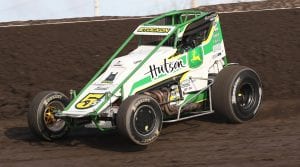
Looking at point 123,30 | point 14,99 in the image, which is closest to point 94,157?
point 14,99

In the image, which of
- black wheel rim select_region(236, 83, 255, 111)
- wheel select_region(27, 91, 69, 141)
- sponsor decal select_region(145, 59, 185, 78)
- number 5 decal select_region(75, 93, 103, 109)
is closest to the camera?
number 5 decal select_region(75, 93, 103, 109)

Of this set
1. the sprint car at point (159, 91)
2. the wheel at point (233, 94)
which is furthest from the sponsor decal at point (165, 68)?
the wheel at point (233, 94)

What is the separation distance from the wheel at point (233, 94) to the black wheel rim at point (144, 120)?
1382mm

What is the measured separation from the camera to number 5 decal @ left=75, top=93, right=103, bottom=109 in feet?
26.4

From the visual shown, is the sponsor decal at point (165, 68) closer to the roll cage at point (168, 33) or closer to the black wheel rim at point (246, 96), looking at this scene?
the roll cage at point (168, 33)

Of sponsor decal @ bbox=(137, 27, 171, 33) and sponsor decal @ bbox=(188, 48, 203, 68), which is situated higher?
sponsor decal @ bbox=(137, 27, 171, 33)

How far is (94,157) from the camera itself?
7.67 m

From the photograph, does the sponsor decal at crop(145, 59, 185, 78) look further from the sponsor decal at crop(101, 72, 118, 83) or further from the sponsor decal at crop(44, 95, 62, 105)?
the sponsor decal at crop(44, 95, 62, 105)

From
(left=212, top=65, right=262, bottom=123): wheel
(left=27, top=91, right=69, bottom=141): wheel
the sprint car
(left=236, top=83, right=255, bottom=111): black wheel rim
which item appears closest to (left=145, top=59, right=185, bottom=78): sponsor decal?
the sprint car

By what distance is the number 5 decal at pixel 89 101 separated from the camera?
805 centimetres

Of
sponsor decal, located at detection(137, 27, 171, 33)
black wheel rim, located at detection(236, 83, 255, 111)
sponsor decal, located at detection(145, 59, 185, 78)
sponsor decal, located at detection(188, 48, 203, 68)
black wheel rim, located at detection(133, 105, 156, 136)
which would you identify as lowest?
black wheel rim, located at detection(133, 105, 156, 136)

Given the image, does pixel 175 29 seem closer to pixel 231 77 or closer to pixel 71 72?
pixel 231 77

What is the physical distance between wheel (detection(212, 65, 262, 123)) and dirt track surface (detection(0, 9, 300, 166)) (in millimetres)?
175

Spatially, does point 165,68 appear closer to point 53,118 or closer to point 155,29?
point 155,29
